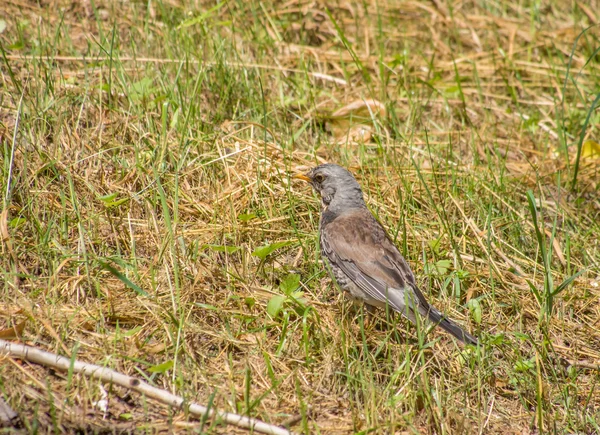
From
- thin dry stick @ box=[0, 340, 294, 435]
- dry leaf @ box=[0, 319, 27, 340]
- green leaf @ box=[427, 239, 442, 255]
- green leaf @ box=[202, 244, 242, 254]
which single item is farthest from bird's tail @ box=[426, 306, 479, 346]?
dry leaf @ box=[0, 319, 27, 340]

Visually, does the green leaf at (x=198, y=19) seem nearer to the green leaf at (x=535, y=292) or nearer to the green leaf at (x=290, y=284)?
the green leaf at (x=290, y=284)

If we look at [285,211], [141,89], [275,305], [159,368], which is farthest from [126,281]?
[141,89]

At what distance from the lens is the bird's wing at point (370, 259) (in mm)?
4848

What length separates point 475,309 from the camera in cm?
493

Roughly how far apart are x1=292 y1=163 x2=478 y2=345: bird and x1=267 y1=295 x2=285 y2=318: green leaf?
1.92ft

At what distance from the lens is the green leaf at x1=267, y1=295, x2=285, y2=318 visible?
4.57 m

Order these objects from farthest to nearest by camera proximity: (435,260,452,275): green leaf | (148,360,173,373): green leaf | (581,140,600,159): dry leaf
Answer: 1. (581,140,600,159): dry leaf
2. (435,260,452,275): green leaf
3. (148,360,173,373): green leaf

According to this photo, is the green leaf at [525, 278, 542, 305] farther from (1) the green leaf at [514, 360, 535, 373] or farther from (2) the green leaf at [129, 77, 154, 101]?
(2) the green leaf at [129, 77, 154, 101]

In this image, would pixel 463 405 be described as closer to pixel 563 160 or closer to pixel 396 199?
pixel 396 199

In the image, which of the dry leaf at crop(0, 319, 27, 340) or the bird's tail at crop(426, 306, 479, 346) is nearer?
the dry leaf at crop(0, 319, 27, 340)

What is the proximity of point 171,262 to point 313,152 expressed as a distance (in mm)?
1710

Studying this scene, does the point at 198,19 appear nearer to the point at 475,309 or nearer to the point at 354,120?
the point at 354,120

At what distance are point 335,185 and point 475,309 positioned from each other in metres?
1.36

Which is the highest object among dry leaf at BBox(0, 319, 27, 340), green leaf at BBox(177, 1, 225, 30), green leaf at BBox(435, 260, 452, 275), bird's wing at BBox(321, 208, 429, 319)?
green leaf at BBox(177, 1, 225, 30)
